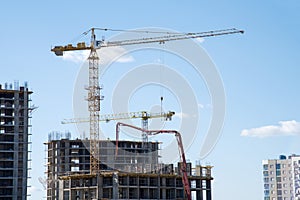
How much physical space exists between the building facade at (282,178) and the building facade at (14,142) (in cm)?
6934

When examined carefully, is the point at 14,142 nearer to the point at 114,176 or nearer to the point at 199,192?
the point at 114,176

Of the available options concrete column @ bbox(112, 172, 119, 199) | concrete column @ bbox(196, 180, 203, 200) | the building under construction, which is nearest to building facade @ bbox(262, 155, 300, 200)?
the building under construction

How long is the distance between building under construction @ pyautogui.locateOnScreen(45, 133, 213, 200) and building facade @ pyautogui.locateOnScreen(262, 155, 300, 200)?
115 ft

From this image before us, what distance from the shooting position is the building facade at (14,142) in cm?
9756

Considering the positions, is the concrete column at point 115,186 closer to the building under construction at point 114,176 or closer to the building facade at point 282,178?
the building under construction at point 114,176

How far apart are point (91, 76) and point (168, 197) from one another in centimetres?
2536

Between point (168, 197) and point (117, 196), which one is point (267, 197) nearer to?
point (168, 197)

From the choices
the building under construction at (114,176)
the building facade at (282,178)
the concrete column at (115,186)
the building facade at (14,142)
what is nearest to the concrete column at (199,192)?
the building under construction at (114,176)

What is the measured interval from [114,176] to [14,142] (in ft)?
67.5

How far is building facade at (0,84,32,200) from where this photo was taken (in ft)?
320

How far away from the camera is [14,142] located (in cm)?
10056

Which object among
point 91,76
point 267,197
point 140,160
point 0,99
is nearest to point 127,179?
point 91,76

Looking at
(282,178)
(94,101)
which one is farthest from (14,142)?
(282,178)

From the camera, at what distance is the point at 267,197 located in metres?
146
